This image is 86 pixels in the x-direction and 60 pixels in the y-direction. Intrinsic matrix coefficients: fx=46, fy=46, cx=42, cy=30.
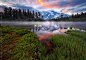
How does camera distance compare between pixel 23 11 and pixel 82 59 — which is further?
pixel 23 11

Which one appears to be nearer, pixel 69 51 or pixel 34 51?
pixel 34 51

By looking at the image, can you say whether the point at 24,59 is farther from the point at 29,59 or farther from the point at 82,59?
the point at 82,59

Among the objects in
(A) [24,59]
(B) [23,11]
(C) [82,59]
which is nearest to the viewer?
(A) [24,59]

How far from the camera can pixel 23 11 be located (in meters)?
170

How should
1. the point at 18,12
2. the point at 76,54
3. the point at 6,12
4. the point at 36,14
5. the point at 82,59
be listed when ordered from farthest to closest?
the point at 36,14 → the point at 18,12 → the point at 6,12 → the point at 76,54 → the point at 82,59

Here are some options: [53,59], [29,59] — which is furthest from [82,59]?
[29,59]

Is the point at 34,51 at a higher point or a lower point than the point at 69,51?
higher

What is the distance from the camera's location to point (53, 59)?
4.25 metres

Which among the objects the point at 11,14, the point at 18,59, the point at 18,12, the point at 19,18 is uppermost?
the point at 18,12

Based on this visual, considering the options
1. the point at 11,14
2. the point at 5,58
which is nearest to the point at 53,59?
the point at 5,58

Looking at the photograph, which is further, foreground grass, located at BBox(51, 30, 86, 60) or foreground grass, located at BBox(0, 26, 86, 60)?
foreground grass, located at BBox(51, 30, 86, 60)

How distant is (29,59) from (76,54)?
4.85 metres

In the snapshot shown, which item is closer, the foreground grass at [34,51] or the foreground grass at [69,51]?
the foreground grass at [34,51]

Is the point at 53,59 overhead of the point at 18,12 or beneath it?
beneath
